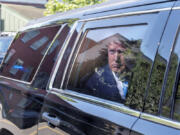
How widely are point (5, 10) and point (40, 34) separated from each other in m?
17.7

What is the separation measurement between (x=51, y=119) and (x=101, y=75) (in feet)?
1.52

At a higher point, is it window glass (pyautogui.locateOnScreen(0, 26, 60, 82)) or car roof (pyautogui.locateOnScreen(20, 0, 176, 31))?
car roof (pyautogui.locateOnScreen(20, 0, 176, 31))

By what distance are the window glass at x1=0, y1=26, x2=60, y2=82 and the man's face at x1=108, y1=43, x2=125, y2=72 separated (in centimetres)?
71

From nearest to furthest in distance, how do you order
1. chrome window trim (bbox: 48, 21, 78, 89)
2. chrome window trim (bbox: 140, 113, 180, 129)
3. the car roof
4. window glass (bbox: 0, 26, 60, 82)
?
chrome window trim (bbox: 140, 113, 180, 129)
the car roof
chrome window trim (bbox: 48, 21, 78, 89)
window glass (bbox: 0, 26, 60, 82)

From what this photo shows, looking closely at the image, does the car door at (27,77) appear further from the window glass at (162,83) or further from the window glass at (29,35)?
the window glass at (162,83)

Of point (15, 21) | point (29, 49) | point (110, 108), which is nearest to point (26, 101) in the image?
point (29, 49)

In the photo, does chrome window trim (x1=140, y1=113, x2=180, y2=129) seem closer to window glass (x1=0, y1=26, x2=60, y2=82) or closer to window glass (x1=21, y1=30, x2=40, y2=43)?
window glass (x1=0, y1=26, x2=60, y2=82)

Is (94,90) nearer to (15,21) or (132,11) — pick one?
(132,11)

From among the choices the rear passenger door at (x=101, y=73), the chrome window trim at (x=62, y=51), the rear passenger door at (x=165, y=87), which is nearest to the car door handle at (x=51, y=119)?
the rear passenger door at (x=101, y=73)

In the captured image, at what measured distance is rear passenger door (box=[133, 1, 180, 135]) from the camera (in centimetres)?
125

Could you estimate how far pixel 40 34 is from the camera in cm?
259

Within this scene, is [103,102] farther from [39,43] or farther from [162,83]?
[39,43]

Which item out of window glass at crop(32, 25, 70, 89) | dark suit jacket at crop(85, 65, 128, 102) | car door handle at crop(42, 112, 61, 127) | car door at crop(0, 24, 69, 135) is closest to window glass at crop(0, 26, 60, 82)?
car door at crop(0, 24, 69, 135)

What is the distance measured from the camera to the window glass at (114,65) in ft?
4.64
